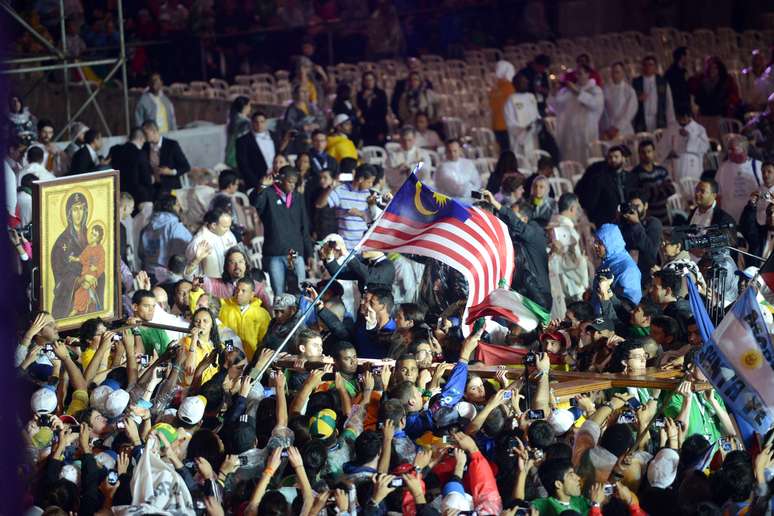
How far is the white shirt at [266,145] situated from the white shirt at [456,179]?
2.06 meters

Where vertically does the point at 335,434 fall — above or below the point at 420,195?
below

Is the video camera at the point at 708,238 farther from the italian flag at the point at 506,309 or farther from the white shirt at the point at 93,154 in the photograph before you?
the white shirt at the point at 93,154

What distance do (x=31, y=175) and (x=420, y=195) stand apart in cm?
523

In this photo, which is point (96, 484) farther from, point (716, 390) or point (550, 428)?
point (716, 390)

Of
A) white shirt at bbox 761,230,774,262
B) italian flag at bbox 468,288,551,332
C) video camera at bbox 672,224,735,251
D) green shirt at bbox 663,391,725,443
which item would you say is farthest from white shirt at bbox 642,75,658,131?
green shirt at bbox 663,391,725,443

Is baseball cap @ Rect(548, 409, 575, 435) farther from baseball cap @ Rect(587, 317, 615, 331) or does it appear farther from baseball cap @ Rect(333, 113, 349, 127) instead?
baseball cap @ Rect(333, 113, 349, 127)

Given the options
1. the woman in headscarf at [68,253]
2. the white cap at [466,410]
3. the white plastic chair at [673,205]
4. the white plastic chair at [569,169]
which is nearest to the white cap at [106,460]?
the white cap at [466,410]

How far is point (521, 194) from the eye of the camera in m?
14.6

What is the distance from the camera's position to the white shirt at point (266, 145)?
1730cm

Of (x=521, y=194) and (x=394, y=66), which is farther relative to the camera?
(x=394, y=66)

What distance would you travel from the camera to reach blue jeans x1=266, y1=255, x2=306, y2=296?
14.2 meters

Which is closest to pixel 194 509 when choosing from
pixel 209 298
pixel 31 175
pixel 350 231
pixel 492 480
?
pixel 492 480

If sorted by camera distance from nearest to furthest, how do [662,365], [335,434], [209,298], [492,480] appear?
1. [492,480]
2. [335,434]
3. [662,365]
4. [209,298]

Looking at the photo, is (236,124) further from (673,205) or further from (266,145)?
(673,205)
